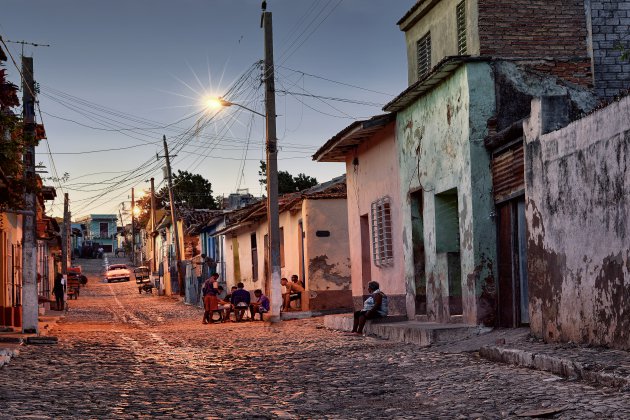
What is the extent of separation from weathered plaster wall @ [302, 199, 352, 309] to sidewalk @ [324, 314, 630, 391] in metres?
10.1

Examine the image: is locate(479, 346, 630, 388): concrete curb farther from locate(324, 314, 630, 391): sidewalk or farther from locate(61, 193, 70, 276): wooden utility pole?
locate(61, 193, 70, 276): wooden utility pole

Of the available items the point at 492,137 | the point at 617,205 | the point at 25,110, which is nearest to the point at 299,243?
the point at 25,110

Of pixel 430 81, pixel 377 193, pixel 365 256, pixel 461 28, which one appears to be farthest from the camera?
pixel 365 256

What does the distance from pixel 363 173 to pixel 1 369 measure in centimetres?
1147

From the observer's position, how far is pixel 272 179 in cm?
2545

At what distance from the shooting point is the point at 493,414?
7.79 meters

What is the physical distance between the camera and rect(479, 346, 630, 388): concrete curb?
845cm

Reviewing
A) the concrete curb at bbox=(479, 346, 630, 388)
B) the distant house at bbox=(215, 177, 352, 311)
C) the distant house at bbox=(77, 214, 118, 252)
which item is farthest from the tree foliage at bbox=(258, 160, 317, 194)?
the distant house at bbox=(77, 214, 118, 252)

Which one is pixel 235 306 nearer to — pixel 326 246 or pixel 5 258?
pixel 326 246

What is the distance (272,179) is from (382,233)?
203 inches

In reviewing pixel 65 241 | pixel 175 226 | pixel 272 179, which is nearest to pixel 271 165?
pixel 272 179

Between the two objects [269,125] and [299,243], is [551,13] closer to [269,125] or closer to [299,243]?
[269,125]

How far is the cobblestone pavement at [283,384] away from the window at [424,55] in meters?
7.81

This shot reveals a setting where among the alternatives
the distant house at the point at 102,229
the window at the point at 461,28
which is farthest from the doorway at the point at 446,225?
the distant house at the point at 102,229
